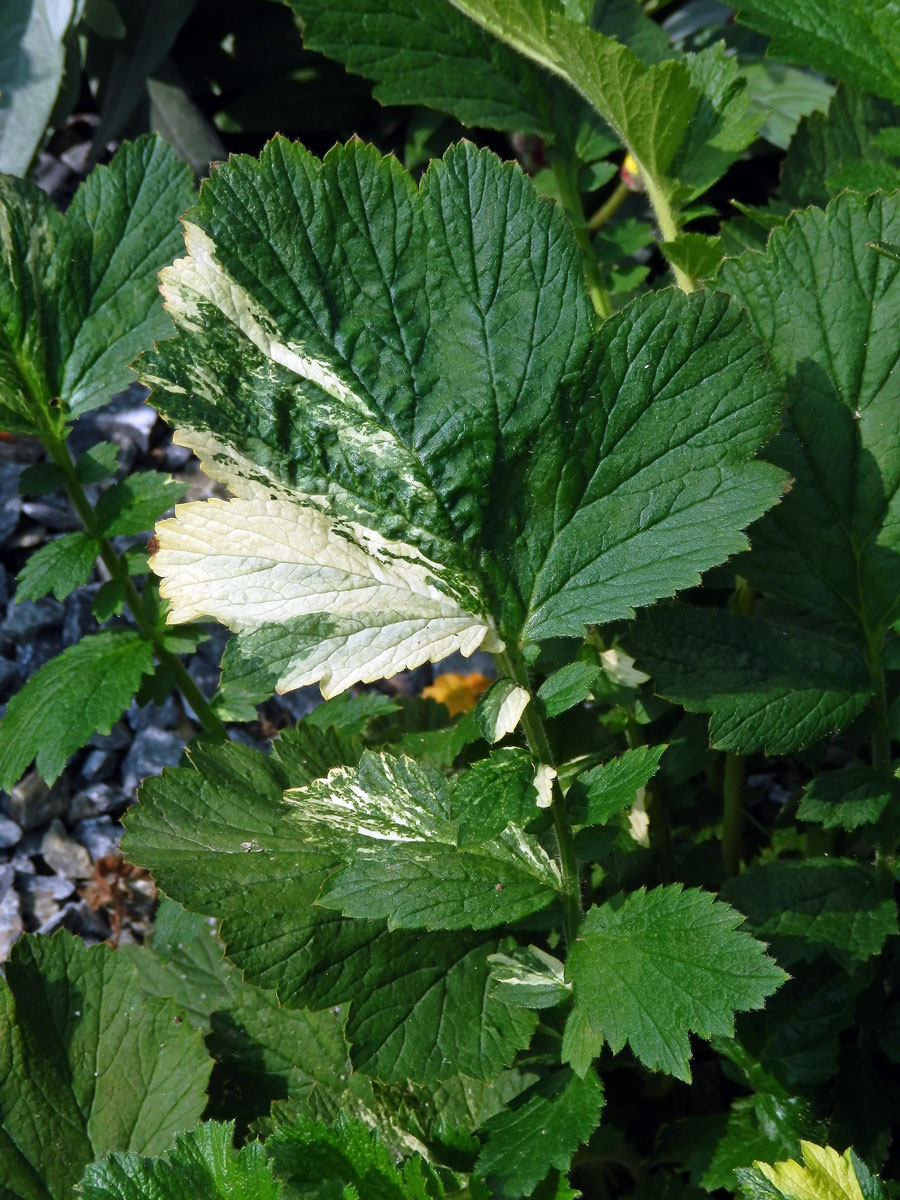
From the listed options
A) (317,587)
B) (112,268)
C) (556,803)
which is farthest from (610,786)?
(112,268)

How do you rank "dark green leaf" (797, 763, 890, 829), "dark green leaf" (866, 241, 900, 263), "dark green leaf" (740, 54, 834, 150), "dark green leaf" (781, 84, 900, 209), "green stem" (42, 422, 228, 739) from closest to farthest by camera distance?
"dark green leaf" (866, 241, 900, 263) → "dark green leaf" (797, 763, 890, 829) → "green stem" (42, 422, 228, 739) → "dark green leaf" (781, 84, 900, 209) → "dark green leaf" (740, 54, 834, 150)

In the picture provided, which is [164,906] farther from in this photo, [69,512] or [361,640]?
[69,512]

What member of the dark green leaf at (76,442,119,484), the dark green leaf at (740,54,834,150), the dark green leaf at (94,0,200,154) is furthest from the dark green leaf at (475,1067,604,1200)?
the dark green leaf at (94,0,200,154)

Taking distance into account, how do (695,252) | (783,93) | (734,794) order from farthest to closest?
(783,93) < (734,794) < (695,252)

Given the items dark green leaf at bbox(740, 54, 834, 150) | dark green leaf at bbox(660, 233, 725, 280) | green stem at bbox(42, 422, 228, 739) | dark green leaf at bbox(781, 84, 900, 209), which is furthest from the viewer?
dark green leaf at bbox(740, 54, 834, 150)

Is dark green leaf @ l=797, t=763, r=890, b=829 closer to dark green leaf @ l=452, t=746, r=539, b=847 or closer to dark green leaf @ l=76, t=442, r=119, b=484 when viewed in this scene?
dark green leaf @ l=452, t=746, r=539, b=847

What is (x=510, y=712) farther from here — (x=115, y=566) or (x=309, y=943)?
(x=115, y=566)

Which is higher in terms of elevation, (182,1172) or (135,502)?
(135,502)

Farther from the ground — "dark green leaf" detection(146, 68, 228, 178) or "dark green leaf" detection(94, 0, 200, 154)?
"dark green leaf" detection(94, 0, 200, 154)
